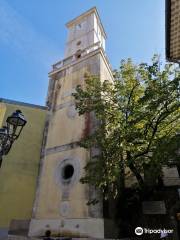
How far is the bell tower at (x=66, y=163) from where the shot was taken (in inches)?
450

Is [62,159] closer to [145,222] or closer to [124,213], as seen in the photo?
[124,213]

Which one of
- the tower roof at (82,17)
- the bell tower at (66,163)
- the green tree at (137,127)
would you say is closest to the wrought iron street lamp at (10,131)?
the green tree at (137,127)

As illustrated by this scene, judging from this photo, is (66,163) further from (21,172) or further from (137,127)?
(137,127)

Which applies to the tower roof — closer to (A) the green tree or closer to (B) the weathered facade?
(B) the weathered facade

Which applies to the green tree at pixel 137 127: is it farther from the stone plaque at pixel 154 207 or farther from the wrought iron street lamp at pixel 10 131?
the wrought iron street lamp at pixel 10 131

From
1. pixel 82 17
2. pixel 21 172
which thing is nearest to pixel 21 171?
pixel 21 172

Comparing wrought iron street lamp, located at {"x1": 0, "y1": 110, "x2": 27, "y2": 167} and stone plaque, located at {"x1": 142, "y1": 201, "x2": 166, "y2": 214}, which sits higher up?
wrought iron street lamp, located at {"x1": 0, "y1": 110, "x2": 27, "y2": 167}

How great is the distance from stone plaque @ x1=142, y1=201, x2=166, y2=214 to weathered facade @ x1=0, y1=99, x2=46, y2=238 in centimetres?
686

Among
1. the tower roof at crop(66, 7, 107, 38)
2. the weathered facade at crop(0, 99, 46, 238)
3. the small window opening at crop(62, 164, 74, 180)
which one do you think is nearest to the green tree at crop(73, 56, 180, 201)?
the small window opening at crop(62, 164, 74, 180)

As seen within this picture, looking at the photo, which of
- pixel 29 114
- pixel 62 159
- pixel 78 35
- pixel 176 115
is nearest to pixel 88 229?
pixel 62 159

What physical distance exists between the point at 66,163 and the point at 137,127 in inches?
206

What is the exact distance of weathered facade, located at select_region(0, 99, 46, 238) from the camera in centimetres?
1330

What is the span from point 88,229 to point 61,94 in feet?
32.0

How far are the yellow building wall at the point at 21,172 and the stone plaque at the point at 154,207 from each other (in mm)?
6863
